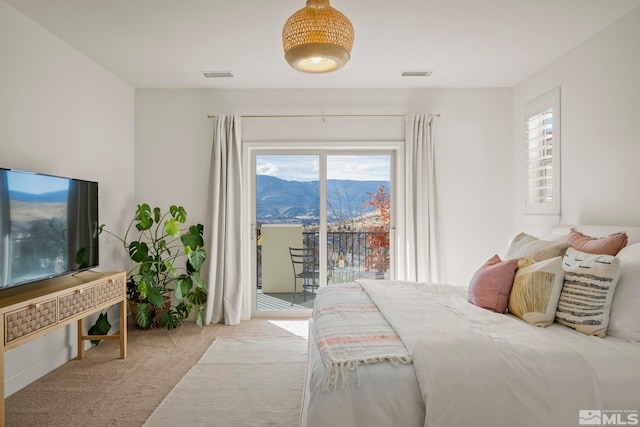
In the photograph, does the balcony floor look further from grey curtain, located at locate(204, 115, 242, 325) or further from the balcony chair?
grey curtain, located at locate(204, 115, 242, 325)

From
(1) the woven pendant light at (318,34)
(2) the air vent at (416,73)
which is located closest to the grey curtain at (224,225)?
(2) the air vent at (416,73)

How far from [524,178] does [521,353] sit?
121 inches

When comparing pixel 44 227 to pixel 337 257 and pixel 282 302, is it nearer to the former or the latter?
pixel 282 302

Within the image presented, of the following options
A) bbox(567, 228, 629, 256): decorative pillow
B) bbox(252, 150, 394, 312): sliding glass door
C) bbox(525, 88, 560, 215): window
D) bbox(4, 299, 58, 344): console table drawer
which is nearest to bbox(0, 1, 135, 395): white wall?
bbox(4, 299, 58, 344): console table drawer

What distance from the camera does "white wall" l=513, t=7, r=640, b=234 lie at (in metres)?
2.76

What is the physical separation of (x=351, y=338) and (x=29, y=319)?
1890mm

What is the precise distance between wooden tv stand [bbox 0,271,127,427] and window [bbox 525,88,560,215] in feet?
12.9

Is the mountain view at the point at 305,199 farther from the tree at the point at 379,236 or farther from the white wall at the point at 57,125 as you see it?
the white wall at the point at 57,125

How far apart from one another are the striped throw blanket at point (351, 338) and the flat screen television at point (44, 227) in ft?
6.09

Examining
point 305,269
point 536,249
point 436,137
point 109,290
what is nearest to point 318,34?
point 536,249

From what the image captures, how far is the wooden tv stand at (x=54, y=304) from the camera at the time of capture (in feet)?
7.05

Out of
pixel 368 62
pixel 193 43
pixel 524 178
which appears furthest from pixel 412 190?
pixel 193 43

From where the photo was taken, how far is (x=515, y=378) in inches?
61.6

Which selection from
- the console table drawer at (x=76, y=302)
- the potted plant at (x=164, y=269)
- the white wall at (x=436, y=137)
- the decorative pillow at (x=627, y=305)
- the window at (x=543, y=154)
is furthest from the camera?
the white wall at (x=436, y=137)
